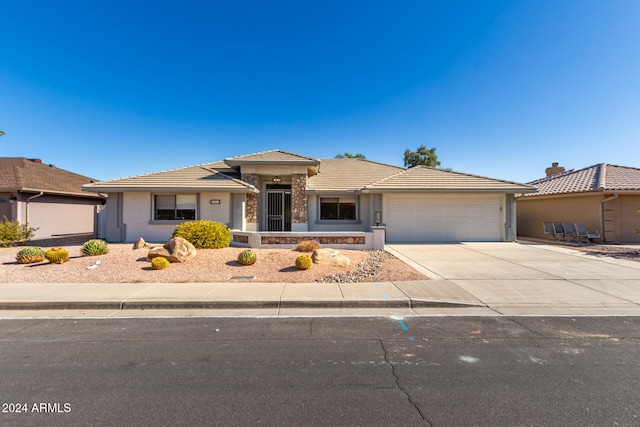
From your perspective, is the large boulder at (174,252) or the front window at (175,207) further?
the front window at (175,207)

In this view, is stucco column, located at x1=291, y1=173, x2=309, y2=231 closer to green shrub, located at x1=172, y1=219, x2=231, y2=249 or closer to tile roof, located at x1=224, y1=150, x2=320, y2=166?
tile roof, located at x1=224, y1=150, x2=320, y2=166

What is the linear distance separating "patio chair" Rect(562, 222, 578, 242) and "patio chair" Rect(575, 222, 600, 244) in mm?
231

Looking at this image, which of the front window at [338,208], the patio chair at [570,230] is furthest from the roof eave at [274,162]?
the patio chair at [570,230]

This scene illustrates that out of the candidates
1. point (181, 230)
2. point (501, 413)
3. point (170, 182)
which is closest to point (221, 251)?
point (181, 230)

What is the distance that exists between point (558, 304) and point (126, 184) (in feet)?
56.8

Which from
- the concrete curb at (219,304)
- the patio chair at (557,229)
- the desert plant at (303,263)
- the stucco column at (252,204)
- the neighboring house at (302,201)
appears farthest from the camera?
the patio chair at (557,229)

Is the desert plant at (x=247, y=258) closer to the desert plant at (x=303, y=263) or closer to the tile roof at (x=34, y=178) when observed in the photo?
the desert plant at (x=303, y=263)

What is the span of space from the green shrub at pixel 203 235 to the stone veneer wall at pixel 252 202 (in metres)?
4.61

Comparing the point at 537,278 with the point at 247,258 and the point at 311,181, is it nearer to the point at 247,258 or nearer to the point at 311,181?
the point at 247,258

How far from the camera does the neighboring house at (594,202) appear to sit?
16.9m

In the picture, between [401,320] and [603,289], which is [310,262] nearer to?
[401,320]

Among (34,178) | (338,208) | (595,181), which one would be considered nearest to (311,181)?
(338,208)

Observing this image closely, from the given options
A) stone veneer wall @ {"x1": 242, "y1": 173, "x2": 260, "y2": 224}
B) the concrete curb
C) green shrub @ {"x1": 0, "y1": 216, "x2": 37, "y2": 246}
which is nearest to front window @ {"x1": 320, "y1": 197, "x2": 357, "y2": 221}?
stone veneer wall @ {"x1": 242, "y1": 173, "x2": 260, "y2": 224}

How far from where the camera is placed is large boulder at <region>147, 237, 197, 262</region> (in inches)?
381
